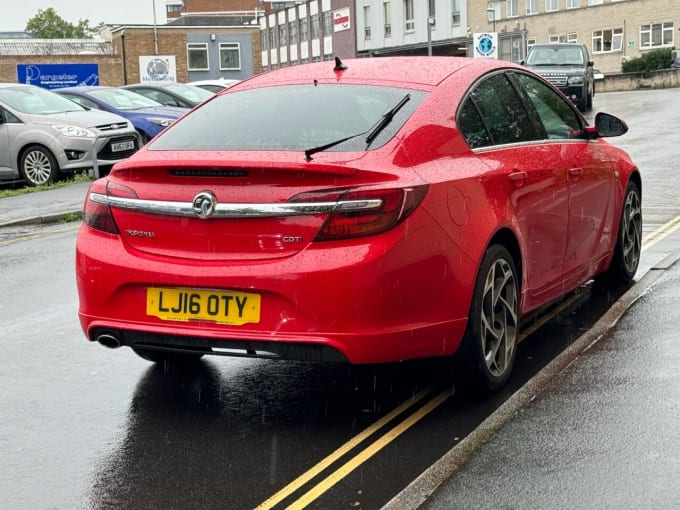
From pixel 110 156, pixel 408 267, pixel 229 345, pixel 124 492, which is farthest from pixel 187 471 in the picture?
pixel 110 156

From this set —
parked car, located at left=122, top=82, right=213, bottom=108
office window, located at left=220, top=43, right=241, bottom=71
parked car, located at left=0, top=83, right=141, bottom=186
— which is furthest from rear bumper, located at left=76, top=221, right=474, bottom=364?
office window, located at left=220, top=43, right=241, bottom=71

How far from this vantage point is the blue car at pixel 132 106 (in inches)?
854

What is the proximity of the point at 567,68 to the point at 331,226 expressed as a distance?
27.5 meters

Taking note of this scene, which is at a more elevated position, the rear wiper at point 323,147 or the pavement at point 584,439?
the rear wiper at point 323,147

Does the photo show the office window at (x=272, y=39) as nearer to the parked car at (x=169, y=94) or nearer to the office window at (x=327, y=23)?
the office window at (x=327, y=23)

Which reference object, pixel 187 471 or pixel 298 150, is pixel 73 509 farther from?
pixel 298 150

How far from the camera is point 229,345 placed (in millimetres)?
4746

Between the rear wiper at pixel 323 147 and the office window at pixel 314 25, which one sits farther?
the office window at pixel 314 25

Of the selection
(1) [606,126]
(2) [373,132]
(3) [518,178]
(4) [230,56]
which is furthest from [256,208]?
(4) [230,56]

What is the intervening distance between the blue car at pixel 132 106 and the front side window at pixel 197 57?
1919 inches

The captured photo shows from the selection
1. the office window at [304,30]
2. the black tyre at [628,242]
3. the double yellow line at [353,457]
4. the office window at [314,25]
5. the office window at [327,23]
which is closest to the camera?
the double yellow line at [353,457]

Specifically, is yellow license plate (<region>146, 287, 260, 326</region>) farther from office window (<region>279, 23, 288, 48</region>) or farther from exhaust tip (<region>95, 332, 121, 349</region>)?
office window (<region>279, 23, 288, 48</region>)

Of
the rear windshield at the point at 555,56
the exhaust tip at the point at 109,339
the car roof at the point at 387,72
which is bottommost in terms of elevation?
the exhaust tip at the point at 109,339

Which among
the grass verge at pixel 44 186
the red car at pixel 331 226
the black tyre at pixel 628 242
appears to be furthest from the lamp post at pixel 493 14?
the red car at pixel 331 226
